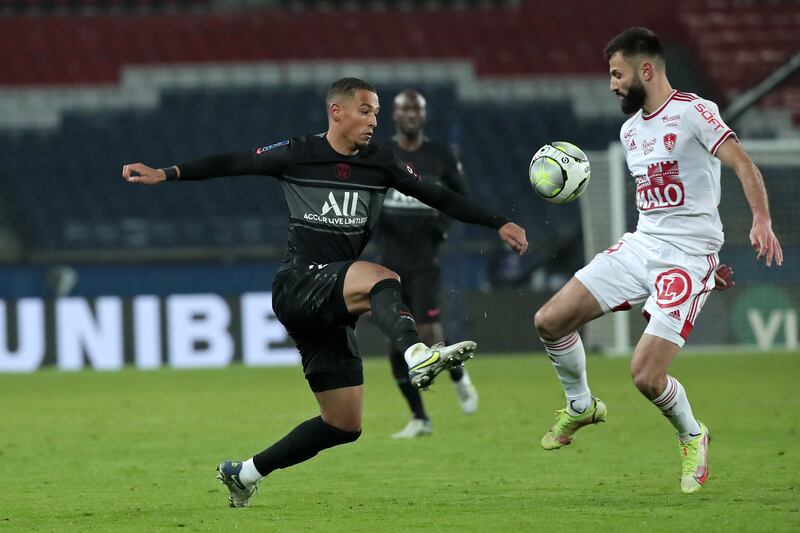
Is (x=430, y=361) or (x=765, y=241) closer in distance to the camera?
(x=430, y=361)

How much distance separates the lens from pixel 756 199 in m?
5.70

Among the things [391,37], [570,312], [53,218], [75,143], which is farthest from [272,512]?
[391,37]

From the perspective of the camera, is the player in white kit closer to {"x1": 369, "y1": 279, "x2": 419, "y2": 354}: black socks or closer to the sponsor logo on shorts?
the sponsor logo on shorts

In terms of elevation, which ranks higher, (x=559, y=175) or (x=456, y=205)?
(x=559, y=175)

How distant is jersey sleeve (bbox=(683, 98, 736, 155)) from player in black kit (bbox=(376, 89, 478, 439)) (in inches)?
135

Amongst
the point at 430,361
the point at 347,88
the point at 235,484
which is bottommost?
the point at 235,484

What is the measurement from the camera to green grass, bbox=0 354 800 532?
18.1 ft

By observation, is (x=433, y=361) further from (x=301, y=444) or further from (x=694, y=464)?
(x=694, y=464)

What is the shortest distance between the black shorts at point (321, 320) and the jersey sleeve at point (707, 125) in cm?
170

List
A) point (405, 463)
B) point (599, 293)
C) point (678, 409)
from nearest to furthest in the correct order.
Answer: point (678, 409) → point (599, 293) → point (405, 463)

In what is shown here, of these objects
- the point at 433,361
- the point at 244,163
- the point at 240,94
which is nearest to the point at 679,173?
the point at 433,361

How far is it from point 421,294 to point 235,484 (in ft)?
12.8

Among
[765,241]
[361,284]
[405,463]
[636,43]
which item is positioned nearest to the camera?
[361,284]

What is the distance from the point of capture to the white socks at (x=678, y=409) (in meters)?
6.04
